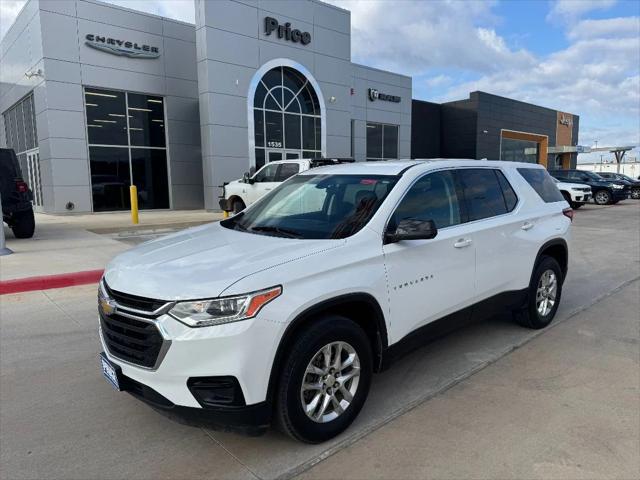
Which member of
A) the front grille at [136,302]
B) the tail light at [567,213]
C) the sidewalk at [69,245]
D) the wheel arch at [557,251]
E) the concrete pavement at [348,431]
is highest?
the tail light at [567,213]

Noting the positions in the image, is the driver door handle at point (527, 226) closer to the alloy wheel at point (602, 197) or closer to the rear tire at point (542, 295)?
the rear tire at point (542, 295)

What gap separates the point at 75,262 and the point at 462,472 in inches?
304

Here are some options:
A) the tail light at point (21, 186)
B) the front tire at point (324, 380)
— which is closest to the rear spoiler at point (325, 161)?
the tail light at point (21, 186)

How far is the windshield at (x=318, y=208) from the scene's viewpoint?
11.1 feet

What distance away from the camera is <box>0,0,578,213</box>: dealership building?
1741 cm

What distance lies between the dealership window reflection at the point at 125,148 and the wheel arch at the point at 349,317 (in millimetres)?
17750

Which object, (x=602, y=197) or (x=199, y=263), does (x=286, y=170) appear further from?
(x=602, y=197)

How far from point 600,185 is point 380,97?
1290cm

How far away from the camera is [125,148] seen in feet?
63.0

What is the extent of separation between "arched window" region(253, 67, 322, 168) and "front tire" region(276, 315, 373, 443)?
1769 cm

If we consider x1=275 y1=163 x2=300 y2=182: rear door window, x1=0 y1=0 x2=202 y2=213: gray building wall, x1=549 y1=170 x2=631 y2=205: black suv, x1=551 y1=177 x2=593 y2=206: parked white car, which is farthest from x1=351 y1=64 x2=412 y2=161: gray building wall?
x1=275 y1=163 x2=300 y2=182: rear door window

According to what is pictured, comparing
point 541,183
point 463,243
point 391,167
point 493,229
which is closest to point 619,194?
point 541,183

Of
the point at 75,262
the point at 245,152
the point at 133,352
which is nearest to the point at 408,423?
the point at 133,352

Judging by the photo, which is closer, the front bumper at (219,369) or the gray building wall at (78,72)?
the front bumper at (219,369)
